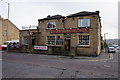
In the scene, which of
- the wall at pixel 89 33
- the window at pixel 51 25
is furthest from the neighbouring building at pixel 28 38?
the window at pixel 51 25

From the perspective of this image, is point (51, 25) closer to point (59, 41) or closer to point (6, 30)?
point (59, 41)

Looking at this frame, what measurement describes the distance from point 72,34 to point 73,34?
189 millimetres

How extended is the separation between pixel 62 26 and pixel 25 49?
8073 mm

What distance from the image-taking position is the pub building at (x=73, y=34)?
18.0 m

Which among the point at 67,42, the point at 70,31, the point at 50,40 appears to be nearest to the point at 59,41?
the point at 67,42

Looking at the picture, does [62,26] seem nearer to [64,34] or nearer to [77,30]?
[64,34]

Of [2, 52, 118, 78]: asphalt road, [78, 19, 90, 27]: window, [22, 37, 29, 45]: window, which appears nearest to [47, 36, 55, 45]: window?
[22, 37, 29, 45]: window

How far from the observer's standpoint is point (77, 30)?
19.2m

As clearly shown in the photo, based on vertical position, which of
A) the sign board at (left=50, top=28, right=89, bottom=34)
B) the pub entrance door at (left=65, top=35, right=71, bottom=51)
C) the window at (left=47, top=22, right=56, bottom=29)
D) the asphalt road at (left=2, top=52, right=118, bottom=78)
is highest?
the window at (left=47, top=22, right=56, bottom=29)

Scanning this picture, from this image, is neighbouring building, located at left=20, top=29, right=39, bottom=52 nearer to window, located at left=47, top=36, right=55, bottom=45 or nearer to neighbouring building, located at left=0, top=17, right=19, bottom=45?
window, located at left=47, top=36, right=55, bottom=45

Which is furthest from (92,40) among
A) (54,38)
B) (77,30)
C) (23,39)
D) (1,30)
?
(1,30)

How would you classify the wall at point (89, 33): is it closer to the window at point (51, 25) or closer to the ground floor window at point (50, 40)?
the window at point (51, 25)

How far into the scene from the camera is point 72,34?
19.6m

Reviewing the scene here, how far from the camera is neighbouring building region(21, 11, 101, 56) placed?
18031 millimetres
